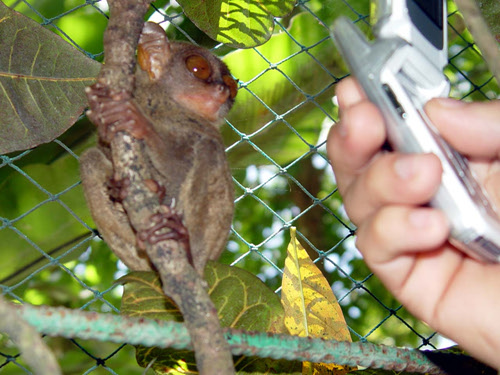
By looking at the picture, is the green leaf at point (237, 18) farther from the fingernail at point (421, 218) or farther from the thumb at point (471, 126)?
the fingernail at point (421, 218)

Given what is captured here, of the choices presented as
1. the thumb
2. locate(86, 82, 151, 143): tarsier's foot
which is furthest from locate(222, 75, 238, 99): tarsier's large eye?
the thumb

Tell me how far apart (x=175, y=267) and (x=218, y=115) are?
1.26 meters

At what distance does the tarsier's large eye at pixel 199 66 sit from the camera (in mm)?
2361

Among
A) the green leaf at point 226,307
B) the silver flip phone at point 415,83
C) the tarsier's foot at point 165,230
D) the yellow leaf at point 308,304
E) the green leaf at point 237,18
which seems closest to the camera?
the silver flip phone at point 415,83

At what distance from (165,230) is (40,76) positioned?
1.07 metres

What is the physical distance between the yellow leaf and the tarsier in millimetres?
286

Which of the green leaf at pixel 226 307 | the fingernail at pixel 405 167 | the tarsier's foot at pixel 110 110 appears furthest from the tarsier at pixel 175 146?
the fingernail at pixel 405 167

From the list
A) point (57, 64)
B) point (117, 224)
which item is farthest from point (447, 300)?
point (57, 64)

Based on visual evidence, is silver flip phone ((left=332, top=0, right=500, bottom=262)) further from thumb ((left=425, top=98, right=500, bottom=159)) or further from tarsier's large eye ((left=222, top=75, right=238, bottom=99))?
tarsier's large eye ((left=222, top=75, right=238, bottom=99))

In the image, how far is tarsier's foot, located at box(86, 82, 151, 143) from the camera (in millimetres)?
1526

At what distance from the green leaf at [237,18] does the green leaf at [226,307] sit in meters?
1.14

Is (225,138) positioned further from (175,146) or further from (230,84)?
(175,146)

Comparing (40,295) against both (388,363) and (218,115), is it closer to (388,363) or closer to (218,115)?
(218,115)

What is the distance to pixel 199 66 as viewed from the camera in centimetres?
239
